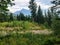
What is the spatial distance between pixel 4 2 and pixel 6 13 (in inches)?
40.3

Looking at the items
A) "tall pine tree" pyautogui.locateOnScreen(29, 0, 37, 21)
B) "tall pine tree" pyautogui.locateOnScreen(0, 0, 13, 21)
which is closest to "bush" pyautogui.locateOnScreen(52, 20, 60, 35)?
"tall pine tree" pyautogui.locateOnScreen(0, 0, 13, 21)

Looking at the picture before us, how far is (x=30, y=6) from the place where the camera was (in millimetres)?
93688

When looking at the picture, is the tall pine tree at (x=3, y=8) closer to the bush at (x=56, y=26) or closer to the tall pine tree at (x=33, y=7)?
the bush at (x=56, y=26)

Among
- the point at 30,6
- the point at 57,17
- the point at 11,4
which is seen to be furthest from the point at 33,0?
the point at 57,17

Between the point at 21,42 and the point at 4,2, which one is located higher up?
the point at 4,2

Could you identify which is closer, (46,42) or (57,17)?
(57,17)

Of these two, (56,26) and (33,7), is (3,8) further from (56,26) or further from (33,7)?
(33,7)

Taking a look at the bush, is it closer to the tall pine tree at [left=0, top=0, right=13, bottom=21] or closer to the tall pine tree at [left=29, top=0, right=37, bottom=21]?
the tall pine tree at [left=0, top=0, right=13, bottom=21]

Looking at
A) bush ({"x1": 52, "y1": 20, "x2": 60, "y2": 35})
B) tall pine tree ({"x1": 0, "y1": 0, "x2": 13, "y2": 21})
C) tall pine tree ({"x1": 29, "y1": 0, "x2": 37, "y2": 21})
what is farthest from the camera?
tall pine tree ({"x1": 29, "y1": 0, "x2": 37, "y2": 21})

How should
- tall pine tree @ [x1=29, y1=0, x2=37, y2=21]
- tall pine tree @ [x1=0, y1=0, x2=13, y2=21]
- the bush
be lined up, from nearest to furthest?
the bush, tall pine tree @ [x1=0, y1=0, x2=13, y2=21], tall pine tree @ [x1=29, y1=0, x2=37, y2=21]

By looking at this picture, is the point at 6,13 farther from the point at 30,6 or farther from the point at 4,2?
the point at 30,6

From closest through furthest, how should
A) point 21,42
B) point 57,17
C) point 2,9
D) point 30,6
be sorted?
point 57,17, point 21,42, point 2,9, point 30,6

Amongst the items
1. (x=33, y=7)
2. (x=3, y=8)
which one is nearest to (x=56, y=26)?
(x=3, y=8)

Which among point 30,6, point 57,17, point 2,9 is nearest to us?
point 57,17
